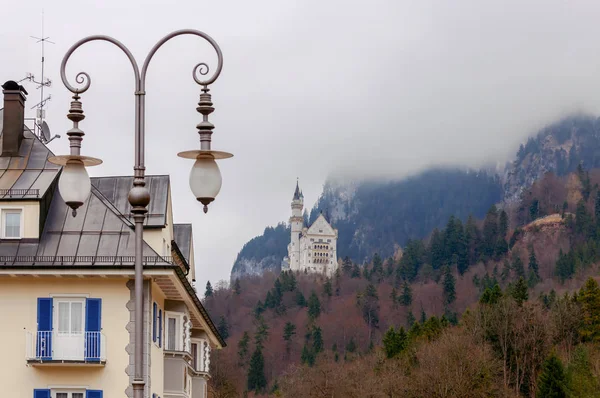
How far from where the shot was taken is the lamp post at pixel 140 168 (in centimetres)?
2192

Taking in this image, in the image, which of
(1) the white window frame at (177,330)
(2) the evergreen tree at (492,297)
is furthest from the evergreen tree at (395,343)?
(1) the white window frame at (177,330)

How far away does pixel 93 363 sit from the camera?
148 feet

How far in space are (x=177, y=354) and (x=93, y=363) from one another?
681 cm

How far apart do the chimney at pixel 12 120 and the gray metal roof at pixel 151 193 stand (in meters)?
4.56

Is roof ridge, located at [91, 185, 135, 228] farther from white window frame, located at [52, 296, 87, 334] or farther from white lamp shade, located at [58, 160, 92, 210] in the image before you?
white lamp shade, located at [58, 160, 92, 210]

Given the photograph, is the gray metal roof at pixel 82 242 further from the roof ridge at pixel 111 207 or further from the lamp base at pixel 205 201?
the lamp base at pixel 205 201

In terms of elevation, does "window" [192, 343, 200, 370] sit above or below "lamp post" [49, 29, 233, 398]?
below

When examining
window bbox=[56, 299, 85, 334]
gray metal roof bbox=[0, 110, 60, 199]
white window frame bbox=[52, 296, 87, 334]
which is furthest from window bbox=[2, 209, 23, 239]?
window bbox=[56, 299, 85, 334]

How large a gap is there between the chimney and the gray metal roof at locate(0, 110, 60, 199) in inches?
11.5

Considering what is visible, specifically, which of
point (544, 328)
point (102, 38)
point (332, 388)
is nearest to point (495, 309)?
point (544, 328)

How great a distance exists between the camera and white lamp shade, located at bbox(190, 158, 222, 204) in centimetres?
2186

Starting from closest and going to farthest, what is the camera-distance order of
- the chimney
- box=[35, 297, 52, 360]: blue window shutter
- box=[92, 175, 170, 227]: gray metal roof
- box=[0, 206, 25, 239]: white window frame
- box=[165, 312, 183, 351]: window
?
box=[35, 297, 52, 360]: blue window shutter → box=[0, 206, 25, 239]: white window frame → the chimney → box=[165, 312, 183, 351]: window → box=[92, 175, 170, 227]: gray metal roof

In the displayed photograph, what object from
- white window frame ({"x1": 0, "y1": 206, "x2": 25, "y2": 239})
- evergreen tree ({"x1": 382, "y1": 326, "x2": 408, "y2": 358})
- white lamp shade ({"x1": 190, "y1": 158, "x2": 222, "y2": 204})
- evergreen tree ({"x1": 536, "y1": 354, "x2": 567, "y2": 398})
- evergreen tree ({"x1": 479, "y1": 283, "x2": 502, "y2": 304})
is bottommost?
evergreen tree ({"x1": 536, "y1": 354, "x2": 567, "y2": 398})

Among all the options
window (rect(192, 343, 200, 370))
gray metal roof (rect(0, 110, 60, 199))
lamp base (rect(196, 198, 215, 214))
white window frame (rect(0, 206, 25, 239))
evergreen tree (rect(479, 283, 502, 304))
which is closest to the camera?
lamp base (rect(196, 198, 215, 214))
